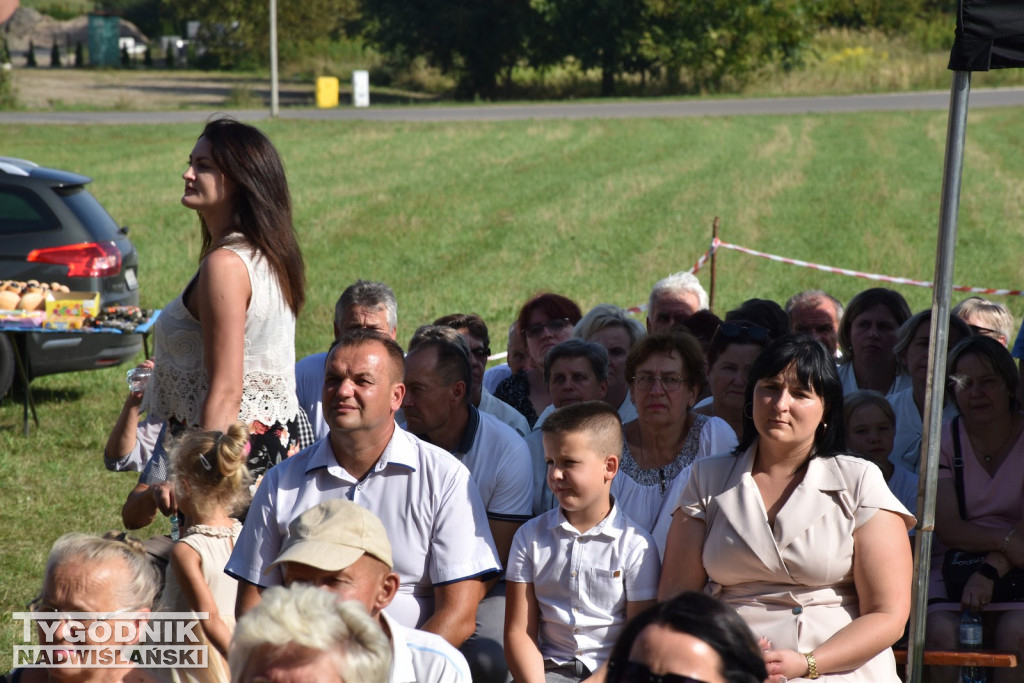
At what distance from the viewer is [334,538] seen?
3.01m

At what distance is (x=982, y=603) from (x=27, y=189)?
7.78m

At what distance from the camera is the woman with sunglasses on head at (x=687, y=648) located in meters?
2.23

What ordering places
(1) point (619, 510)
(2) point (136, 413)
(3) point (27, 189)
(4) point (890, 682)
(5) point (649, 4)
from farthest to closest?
(5) point (649, 4) → (3) point (27, 189) → (2) point (136, 413) → (1) point (619, 510) → (4) point (890, 682)

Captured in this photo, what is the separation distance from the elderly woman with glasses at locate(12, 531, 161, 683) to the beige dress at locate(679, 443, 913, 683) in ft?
5.78

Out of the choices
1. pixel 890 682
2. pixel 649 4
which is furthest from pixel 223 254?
pixel 649 4

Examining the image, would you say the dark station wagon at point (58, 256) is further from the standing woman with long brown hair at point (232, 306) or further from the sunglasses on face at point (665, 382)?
the sunglasses on face at point (665, 382)

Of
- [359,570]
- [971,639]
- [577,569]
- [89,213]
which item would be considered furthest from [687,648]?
[89,213]

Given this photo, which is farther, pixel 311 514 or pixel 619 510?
pixel 619 510

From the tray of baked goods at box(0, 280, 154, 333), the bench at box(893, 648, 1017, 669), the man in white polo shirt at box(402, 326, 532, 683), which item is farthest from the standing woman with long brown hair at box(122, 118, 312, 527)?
the tray of baked goods at box(0, 280, 154, 333)

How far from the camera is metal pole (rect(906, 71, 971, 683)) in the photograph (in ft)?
12.2

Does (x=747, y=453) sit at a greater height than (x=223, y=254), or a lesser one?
lesser

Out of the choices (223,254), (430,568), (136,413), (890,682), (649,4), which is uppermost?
(649,4)

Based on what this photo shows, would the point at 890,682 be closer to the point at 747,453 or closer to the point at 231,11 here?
the point at 747,453

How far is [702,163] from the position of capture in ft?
75.7
